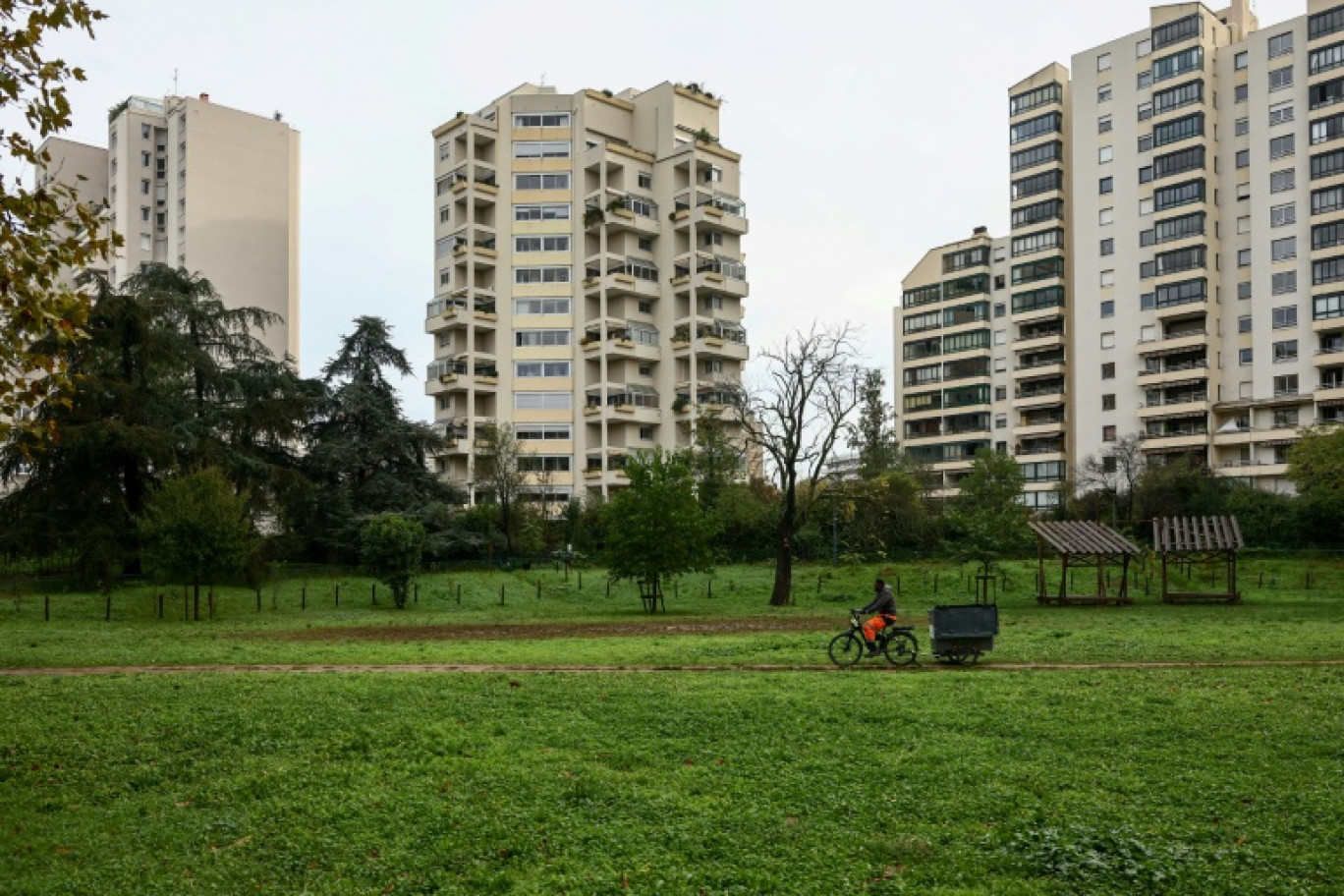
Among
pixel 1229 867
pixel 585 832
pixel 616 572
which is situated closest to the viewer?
pixel 1229 867

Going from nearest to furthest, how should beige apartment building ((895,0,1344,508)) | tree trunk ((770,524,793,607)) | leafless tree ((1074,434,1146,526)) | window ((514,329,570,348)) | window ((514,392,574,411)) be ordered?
1. tree trunk ((770,524,793,607))
2. leafless tree ((1074,434,1146,526))
3. beige apartment building ((895,0,1344,508))
4. window ((514,392,574,411))
5. window ((514,329,570,348))

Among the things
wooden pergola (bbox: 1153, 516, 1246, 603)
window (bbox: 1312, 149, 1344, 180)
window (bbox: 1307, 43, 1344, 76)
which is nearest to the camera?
wooden pergola (bbox: 1153, 516, 1246, 603)

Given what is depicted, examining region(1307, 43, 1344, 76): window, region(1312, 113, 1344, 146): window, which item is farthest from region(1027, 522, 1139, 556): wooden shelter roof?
region(1307, 43, 1344, 76): window

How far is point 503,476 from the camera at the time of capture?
7406 centimetres

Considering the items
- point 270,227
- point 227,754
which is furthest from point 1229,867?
point 270,227

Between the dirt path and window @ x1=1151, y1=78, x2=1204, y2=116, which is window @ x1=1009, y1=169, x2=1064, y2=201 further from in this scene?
the dirt path

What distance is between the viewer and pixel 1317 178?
86.8m

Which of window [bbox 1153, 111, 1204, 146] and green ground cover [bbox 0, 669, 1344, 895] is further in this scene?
window [bbox 1153, 111, 1204, 146]

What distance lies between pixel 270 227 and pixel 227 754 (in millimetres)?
107809

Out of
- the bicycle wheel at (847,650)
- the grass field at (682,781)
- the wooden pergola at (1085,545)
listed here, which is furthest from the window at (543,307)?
the bicycle wheel at (847,650)

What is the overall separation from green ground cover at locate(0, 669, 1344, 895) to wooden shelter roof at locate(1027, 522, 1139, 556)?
95.0 feet

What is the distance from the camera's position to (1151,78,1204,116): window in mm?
92812

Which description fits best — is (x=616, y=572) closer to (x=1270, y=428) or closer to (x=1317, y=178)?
(x=1270, y=428)

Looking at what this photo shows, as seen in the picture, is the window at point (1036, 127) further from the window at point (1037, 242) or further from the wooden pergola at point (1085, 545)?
the wooden pergola at point (1085, 545)
